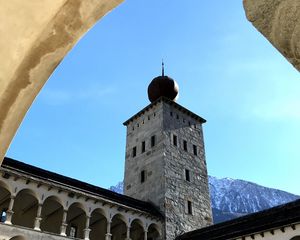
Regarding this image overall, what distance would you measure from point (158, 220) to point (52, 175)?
7378mm

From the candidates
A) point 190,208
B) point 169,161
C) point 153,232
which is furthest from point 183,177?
point 153,232

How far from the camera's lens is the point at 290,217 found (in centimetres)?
1684

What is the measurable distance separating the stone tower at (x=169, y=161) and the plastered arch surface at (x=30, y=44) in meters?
22.1

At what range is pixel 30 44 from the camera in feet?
5.63

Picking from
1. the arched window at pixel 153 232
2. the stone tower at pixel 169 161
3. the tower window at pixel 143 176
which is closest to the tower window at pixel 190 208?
the stone tower at pixel 169 161

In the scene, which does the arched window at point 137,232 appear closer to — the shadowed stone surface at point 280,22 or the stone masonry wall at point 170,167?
the stone masonry wall at point 170,167

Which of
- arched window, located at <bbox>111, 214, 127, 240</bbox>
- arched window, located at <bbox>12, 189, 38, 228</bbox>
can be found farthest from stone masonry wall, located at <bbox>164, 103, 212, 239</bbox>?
arched window, located at <bbox>12, 189, 38, 228</bbox>

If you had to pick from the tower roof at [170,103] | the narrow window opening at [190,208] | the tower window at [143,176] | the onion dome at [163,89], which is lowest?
the narrow window opening at [190,208]

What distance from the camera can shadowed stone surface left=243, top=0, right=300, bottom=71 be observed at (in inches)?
69.7

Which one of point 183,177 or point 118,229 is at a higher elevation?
point 183,177

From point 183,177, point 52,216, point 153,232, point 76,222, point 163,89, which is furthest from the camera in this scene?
point 163,89

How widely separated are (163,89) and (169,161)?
22.6ft

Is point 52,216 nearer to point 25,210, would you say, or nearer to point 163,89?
point 25,210

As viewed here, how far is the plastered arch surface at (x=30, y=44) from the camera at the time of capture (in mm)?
1632
